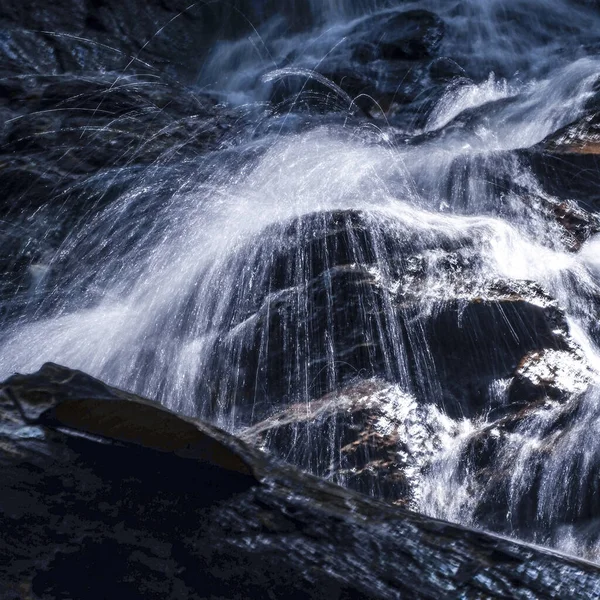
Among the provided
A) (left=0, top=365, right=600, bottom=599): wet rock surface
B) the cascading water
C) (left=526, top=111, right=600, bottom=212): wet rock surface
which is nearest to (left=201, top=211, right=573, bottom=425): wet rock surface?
the cascading water

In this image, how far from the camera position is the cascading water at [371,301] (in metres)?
4.71

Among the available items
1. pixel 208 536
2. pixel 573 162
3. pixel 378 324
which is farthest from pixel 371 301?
pixel 208 536

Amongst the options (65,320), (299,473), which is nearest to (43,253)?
(65,320)

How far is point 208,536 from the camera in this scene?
2455mm

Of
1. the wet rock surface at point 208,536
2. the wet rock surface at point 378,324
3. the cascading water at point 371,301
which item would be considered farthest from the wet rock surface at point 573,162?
the wet rock surface at point 208,536

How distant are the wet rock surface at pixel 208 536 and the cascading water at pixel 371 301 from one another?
1985 mm

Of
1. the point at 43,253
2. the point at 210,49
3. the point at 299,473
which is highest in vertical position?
the point at 210,49

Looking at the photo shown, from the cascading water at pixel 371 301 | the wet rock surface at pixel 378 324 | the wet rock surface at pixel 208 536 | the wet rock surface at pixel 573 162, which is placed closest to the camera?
the wet rock surface at pixel 208 536

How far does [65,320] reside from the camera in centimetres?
666

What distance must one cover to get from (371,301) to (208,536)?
3.01 meters

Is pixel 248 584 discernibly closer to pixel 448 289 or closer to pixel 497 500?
pixel 497 500

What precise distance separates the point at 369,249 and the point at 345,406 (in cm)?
120

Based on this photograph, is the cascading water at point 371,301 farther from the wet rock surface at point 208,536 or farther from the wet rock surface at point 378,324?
the wet rock surface at point 208,536

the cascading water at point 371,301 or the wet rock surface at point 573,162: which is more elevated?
the wet rock surface at point 573,162
